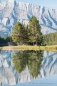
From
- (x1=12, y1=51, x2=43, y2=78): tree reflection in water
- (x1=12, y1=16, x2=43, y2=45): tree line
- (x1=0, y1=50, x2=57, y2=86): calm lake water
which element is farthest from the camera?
(x1=12, y1=16, x2=43, y2=45): tree line

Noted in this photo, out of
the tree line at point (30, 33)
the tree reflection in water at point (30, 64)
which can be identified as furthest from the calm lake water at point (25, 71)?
the tree line at point (30, 33)

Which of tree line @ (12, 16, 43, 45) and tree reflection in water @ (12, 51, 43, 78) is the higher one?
tree line @ (12, 16, 43, 45)

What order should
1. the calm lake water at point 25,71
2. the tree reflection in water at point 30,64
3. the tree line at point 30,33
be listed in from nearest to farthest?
1. the calm lake water at point 25,71
2. the tree reflection in water at point 30,64
3. the tree line at point 30,33

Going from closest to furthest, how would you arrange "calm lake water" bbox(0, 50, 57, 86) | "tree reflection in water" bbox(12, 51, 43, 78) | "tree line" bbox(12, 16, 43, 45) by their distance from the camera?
"calm lake water" bbox(0, 50, 57, 86)
"tree reflection in water" bbox(12, 51, 43, 78)
"tree line" bbox(12, 16, 43, 45)

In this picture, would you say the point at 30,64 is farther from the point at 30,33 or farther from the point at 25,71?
the point at 30,33

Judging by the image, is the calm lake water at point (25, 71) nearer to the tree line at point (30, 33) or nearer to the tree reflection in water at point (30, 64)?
the tree reflection in water at point (30, 64)

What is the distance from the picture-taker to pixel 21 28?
9175 centimetres

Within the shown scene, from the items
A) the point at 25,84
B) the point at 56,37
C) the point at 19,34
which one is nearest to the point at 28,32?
the point at 19,34

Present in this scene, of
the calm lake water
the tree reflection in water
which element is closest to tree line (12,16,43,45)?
the tree reflection in water

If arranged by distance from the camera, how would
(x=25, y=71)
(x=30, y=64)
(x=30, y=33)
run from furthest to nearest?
(x=30, y=33)
(x=30, y=64)
(x=25, y=71)

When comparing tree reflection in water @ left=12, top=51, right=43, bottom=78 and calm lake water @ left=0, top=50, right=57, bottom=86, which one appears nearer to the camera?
calm lake water @ left=0, top=50, right=57, bottom=86

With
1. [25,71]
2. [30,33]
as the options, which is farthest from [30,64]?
[30,33]

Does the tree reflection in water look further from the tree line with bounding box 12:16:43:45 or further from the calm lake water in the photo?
the tree line with bounding box 12:16:43:45

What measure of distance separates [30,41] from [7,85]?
7090 centimetres
